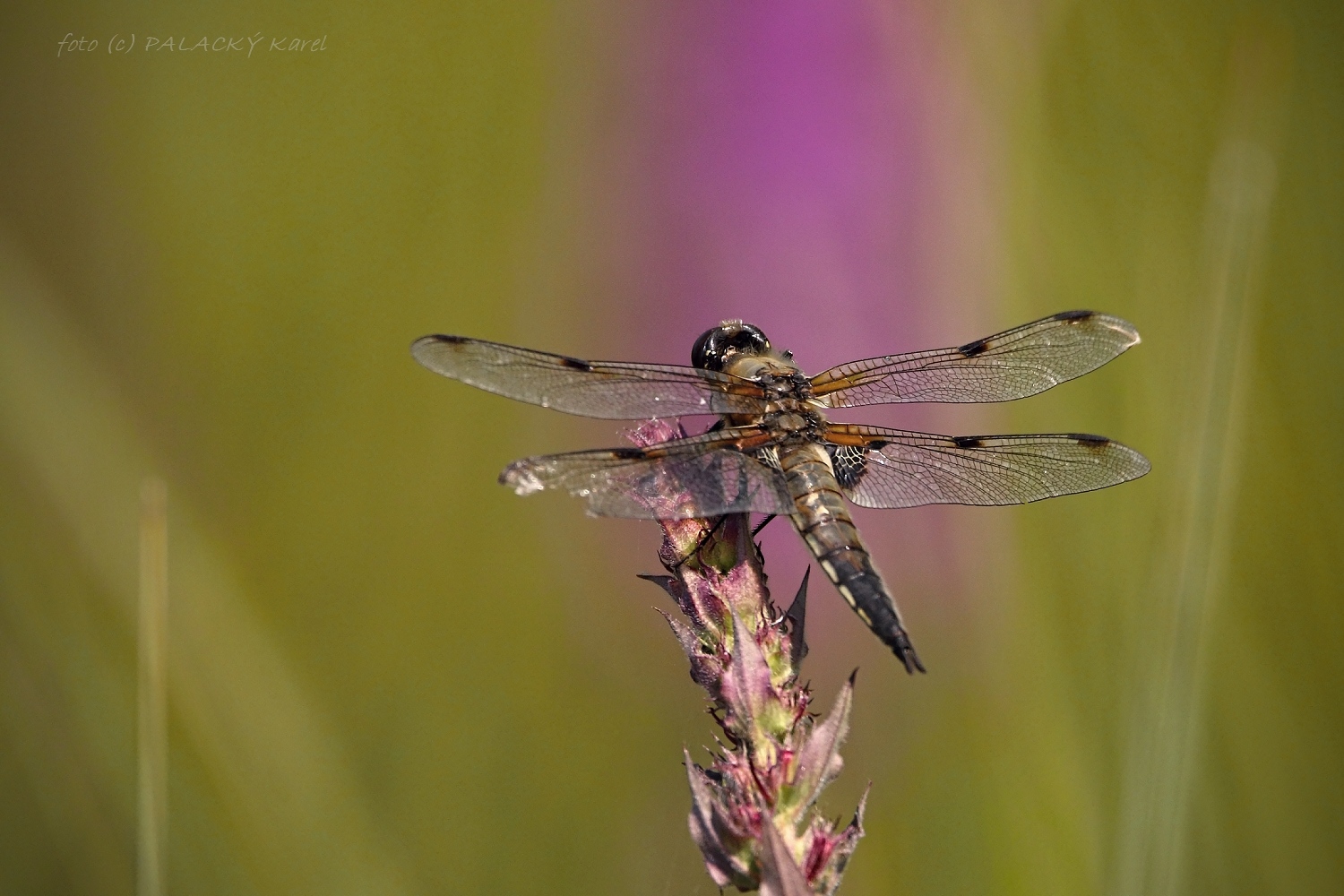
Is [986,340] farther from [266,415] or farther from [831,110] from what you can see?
[266,415]

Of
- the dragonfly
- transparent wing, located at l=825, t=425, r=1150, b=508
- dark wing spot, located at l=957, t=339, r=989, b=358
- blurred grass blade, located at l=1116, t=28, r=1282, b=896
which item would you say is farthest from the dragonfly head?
blurred grass blade, located at l=1116, t=28, r=1282, b=896

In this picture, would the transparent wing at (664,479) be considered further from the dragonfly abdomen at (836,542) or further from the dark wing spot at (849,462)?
the dark wing spot at (849,462)

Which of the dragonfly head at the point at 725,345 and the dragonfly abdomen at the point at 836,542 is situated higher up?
the dragonfly head at the point at 725,345

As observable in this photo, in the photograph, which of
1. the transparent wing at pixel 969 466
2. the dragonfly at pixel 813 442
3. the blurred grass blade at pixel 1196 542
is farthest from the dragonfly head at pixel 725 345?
the blurred grass blade at pixel 1196 542

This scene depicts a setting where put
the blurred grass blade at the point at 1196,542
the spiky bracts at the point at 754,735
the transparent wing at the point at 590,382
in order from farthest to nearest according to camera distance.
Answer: the transparent wing at the point at 590,382 < the blurred grass blade at the point at 1196,542 < the spiky bracts at the point at 754,735

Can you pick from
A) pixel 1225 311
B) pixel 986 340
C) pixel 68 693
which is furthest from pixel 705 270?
pixel 68 693

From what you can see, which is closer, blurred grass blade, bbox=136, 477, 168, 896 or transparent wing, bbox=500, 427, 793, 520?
blurred grass blade, bbox=136, 477, 168, 896

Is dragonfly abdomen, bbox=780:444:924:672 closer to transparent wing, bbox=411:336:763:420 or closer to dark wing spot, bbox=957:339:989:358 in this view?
transparent wing, bbox=411:336:763:420
